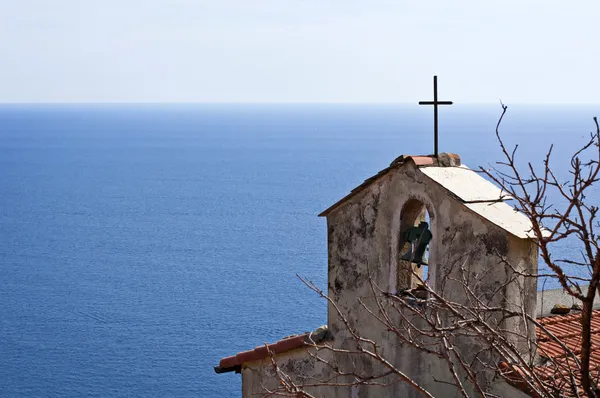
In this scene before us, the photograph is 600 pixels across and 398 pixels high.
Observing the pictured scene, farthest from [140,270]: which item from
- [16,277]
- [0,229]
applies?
[0,229]

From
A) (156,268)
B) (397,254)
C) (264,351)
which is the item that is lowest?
(156,268)

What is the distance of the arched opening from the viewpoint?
8.44m

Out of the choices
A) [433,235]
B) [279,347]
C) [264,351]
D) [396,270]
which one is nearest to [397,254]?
[396,270]

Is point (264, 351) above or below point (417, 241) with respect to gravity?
below

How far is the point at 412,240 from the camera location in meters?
8.49

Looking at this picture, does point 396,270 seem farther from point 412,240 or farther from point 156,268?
point 156,268

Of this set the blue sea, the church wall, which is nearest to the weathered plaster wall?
the church wall

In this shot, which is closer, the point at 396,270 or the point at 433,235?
the point at 433,235

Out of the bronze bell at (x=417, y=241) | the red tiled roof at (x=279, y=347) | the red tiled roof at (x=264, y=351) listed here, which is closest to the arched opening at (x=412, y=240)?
the bronze bell at (x=417, y=241)

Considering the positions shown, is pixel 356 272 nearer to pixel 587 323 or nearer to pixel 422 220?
pixel 422 220

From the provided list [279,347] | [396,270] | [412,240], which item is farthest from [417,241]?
[279,347]

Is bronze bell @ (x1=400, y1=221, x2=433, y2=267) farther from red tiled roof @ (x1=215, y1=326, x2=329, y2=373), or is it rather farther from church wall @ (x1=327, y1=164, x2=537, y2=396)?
red tiled roof @ (x1=215, y1=326, x2=329, y2=373)

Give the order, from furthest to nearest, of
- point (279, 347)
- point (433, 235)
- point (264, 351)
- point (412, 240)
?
1. point (264, 351)
2. point (279, 347)
3. point (412, 240)
4. point (433, 235)

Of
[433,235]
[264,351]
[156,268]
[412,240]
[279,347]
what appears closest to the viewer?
[433,235]
